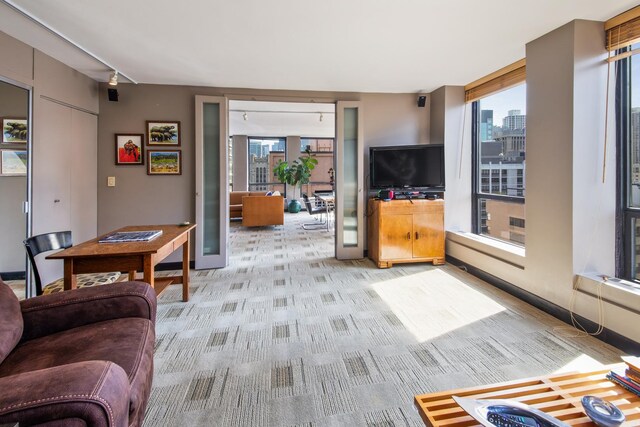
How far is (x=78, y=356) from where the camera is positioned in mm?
1298

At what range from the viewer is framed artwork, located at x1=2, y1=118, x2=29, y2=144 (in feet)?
10.8

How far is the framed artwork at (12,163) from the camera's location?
339 cm

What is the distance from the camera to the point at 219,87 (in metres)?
4.44

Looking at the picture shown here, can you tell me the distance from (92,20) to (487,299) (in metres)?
4.41

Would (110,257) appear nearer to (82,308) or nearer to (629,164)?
(82,308)

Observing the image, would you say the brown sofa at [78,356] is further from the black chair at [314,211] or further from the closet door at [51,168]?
the black chair at [314,211]

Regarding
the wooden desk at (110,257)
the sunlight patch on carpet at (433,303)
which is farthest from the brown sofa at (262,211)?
the wooden desk at (110,257)

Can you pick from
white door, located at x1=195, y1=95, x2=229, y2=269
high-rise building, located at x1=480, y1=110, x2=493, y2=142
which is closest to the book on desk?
white door, located at x1=195, y1=95, x2=229, y2=269

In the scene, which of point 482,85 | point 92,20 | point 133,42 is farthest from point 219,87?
point 482,85

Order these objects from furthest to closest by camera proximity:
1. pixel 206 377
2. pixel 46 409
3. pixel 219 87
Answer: pixel 219 87, pixel 206 377, pixel 46 409

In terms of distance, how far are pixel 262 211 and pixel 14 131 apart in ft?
15.7

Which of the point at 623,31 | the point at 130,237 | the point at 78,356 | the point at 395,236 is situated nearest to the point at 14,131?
the point at 130,237

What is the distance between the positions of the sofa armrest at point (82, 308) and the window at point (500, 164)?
11.9 ft

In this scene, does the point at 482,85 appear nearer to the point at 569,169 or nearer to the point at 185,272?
the point at 569,169
